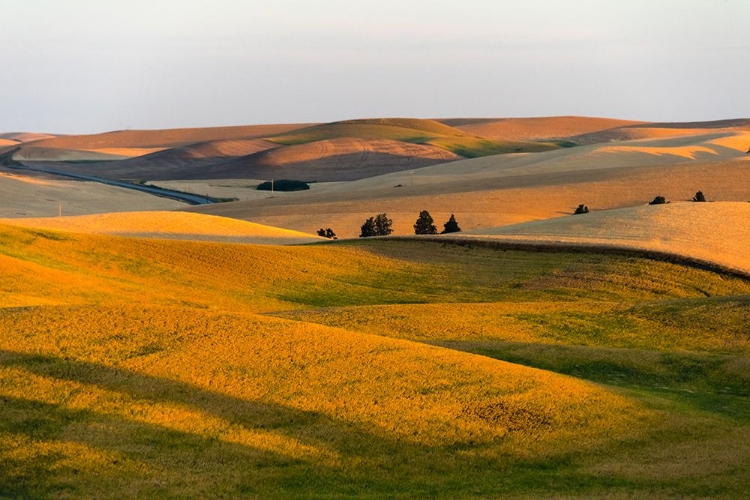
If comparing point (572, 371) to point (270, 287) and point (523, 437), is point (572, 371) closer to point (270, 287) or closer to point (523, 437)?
point (523, 437)

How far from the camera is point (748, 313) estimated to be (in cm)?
2864

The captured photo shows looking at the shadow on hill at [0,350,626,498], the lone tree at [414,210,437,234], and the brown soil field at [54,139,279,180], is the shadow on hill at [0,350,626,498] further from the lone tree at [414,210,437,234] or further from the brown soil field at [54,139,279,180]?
the brown soil field at [54,139,279,180]

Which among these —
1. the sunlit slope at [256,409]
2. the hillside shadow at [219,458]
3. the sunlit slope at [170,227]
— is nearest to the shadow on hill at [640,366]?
the sunlit slope at [256,409]

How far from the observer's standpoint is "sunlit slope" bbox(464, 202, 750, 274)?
1710 inches

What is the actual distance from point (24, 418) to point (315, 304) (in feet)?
69.8

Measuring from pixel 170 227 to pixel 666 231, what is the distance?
24.9 meters

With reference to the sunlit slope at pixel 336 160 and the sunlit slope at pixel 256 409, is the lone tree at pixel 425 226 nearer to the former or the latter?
the sunlit slope at pixel 256 409

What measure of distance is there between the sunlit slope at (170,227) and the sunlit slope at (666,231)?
11404mm

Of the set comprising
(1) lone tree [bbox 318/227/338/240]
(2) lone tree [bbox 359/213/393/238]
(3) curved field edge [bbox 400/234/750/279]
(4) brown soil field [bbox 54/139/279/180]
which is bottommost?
(1) lone tree [bbox 318/227/338/240]

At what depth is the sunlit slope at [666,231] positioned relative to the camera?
43438 millimetres

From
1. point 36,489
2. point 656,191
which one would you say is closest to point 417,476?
point 36,489

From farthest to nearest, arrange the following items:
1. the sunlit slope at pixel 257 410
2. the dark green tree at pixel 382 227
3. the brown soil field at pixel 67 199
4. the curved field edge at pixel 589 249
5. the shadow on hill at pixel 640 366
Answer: the brown soil field at pixel 67 199 → the dark green tree at pixel 382 227 → the curved field edge at pixel 589 249 → the shadow on hill at pixel 640 366 → the sunlit slope at pixel 257 410

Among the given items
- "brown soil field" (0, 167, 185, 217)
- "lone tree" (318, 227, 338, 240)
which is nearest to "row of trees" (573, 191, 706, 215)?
"lone tree" (318, 227, 338, 240)

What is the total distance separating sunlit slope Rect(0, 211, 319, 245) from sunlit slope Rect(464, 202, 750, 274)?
1140 cm
